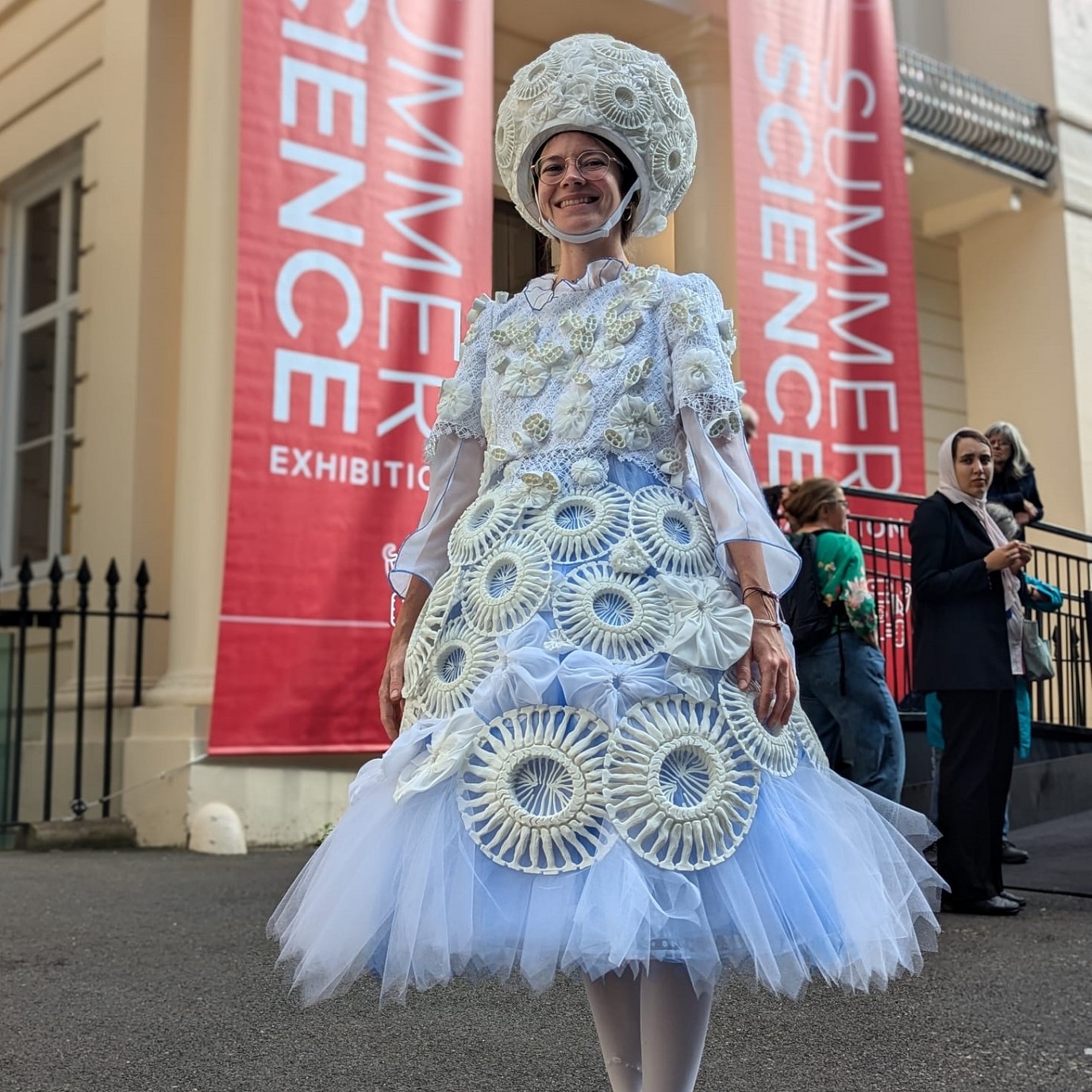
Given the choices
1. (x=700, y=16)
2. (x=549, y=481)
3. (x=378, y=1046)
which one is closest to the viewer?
(x=549, y=481)

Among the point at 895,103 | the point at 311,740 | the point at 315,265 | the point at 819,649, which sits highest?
the point at 895,103

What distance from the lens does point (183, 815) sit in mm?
7141

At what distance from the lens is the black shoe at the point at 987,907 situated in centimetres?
518

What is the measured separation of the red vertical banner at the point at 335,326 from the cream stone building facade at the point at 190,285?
535mm

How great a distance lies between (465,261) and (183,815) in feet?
11.3

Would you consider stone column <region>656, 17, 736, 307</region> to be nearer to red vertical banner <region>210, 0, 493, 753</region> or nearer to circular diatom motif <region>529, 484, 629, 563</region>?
red vertical banner <region>210, 0, 493, 753</region>

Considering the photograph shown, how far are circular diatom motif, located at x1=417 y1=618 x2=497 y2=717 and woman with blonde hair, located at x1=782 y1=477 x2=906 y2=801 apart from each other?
3.68m

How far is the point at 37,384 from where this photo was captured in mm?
10289

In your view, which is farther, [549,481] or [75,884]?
[75,884]

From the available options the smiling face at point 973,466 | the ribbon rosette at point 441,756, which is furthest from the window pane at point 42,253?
the ribbon rosette at point 441,756

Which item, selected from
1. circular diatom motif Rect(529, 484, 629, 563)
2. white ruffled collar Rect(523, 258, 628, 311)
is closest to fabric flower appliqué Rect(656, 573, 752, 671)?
circular diatom motif Rect(529, 484, 629, 563)

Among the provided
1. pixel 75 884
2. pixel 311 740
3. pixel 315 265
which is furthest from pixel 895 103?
pixel 75 884

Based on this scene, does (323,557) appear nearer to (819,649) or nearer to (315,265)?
(315,265)

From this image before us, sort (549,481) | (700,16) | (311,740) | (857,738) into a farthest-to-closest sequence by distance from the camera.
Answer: (700,16)
(311,740)
(857,738)
(549,481)
